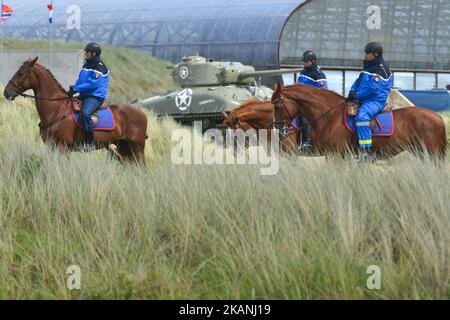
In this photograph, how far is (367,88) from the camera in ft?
42.3

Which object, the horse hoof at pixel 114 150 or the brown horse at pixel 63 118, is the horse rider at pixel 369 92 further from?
the horse hoof at pixel 114 150

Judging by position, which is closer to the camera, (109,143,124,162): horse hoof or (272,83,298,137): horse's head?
(272,83,298,137): horse's head

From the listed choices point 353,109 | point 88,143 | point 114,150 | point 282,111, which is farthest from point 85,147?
point 353,109

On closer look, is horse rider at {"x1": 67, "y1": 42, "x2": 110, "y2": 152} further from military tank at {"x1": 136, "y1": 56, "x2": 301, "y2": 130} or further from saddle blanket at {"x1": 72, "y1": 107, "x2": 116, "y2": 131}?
military tank at {"x1": 136, "y1": 56, "x2": 301, "y2": 130}

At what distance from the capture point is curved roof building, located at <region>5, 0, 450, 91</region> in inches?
1870

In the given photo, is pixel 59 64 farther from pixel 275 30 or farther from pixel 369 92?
pixel 369 92

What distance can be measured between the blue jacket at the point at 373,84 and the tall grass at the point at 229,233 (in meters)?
2.98

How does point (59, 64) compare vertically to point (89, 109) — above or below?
above

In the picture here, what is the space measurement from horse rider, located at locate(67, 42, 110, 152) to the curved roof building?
32.4m

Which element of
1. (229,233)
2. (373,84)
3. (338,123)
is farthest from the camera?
(338,123)

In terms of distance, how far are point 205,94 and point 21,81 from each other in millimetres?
12435

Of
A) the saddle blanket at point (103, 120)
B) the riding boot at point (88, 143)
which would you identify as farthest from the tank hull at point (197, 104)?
the riding boot at point (88, 143)

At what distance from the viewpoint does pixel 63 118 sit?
1380cm

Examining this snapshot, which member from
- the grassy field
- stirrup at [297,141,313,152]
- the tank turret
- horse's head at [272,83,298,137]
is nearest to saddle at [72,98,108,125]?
horse's head at [272,83,298,137]
